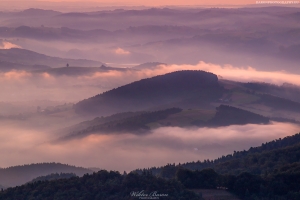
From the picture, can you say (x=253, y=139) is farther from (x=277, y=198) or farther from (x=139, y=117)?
(x=277, y=198)

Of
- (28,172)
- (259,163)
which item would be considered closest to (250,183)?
(259,163)

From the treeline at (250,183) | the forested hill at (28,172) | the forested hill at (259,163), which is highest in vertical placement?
the forested hill at (28,172)

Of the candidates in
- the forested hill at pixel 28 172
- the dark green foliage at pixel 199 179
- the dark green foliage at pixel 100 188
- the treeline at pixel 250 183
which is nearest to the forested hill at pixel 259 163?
the treeline at pixel 250 183

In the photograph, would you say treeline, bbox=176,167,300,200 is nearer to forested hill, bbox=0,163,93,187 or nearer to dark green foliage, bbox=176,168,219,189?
dark green foliage, bbox=176,168,219,189

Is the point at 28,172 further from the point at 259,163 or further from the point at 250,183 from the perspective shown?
the point at 250,183

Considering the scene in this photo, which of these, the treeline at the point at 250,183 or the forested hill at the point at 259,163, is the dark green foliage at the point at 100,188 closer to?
the treeline at the point at 250,183

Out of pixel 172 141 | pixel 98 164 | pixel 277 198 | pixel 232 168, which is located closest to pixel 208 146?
pixel 172 141
